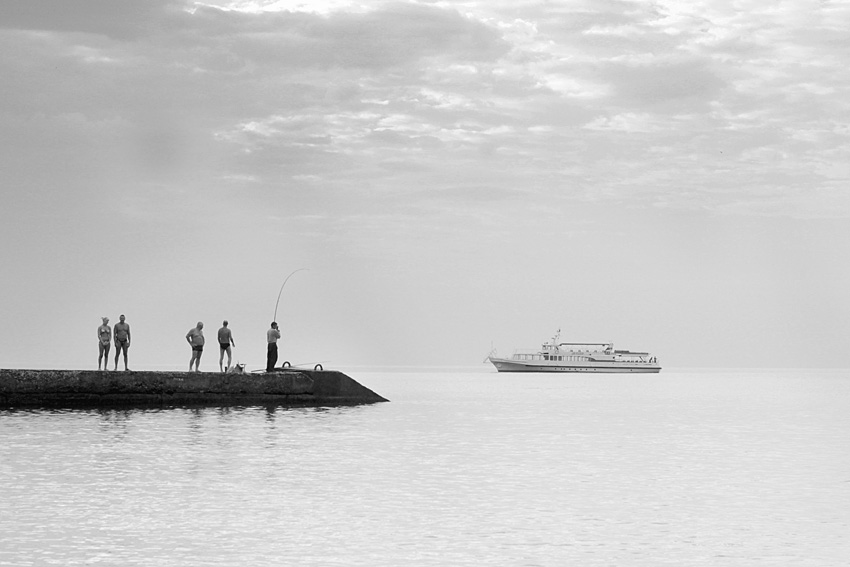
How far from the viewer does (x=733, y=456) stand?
92.7ft

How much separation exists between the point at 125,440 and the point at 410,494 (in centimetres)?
1120

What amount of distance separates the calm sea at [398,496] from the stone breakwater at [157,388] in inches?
49.9

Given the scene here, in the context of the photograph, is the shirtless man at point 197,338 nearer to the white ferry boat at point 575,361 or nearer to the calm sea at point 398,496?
the calm sea at point 398,496

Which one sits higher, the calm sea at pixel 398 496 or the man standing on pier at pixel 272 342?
the man standing on pier at pixel 272 342

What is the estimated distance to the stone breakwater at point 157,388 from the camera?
3516 centimetres

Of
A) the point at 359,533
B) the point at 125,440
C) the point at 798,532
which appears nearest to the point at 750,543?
the point at 798,532

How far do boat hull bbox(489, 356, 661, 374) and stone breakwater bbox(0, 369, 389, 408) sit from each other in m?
131

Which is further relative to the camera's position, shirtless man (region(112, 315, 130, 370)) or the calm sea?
shirtless man (region(112, 315, 130, 370))

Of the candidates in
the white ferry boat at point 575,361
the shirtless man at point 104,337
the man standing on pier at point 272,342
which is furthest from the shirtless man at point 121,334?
the white ferry boat at point 575,361

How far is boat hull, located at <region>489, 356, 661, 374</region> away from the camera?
169 metres

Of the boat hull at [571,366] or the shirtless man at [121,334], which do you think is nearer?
the shirtless man at [121,334]

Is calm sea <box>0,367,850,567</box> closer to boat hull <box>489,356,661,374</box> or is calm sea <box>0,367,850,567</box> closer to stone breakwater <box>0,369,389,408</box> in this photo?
stone breakwater <box>0,369,389,408</box>

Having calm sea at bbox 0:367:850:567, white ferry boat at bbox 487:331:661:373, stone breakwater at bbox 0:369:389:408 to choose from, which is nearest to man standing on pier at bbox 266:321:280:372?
stone breakwater at bbox 0:369:389:408

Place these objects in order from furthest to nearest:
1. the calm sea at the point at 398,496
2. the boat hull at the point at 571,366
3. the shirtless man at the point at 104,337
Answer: the boat hull at the point at 571,366, the shirtless man at the point at 104,337, the calm sea at the point at 398,496
